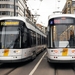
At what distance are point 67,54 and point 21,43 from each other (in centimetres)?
307

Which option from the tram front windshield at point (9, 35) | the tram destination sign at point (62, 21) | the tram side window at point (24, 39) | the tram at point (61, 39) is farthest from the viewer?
the tram side window at point (24, 39)

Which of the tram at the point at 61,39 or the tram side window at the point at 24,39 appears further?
the tram side window at the point at 24,39

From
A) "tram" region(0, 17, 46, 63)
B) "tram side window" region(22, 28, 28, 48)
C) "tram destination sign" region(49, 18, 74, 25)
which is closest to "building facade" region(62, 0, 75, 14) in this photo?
"tram side window" region(22, 28, 28, 48)

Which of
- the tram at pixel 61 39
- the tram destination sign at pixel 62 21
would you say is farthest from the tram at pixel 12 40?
the tram destination sign at pixel 62 21

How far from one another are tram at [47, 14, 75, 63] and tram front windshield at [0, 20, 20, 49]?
212cm

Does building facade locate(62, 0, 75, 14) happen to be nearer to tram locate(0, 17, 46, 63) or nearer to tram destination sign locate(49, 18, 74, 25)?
tram locate(0, 17, 46, 63)

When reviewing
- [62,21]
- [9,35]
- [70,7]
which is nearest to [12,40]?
[9,35]

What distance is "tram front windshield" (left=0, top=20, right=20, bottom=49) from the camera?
1466 centimetres

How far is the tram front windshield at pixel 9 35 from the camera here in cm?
1466

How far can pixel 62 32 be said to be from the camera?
14227 millimetres

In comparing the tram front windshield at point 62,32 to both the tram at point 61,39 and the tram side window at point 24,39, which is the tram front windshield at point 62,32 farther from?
the tram side window at point 24,39

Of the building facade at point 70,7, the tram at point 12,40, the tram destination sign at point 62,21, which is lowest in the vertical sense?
the tram at point 12,40

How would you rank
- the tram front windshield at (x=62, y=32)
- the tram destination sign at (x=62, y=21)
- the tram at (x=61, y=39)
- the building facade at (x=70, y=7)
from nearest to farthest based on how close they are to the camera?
the tram at (x=61, y=39) → the tram front windshield at (x=62, y=32) → the tram destination sign at (x=62, y=21) → the building facade at (x=70, y=7)

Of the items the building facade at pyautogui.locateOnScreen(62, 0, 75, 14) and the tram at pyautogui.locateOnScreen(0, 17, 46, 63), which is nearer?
the tram at pyautogui.locateOnScreen(0, 17, 46, 63)
